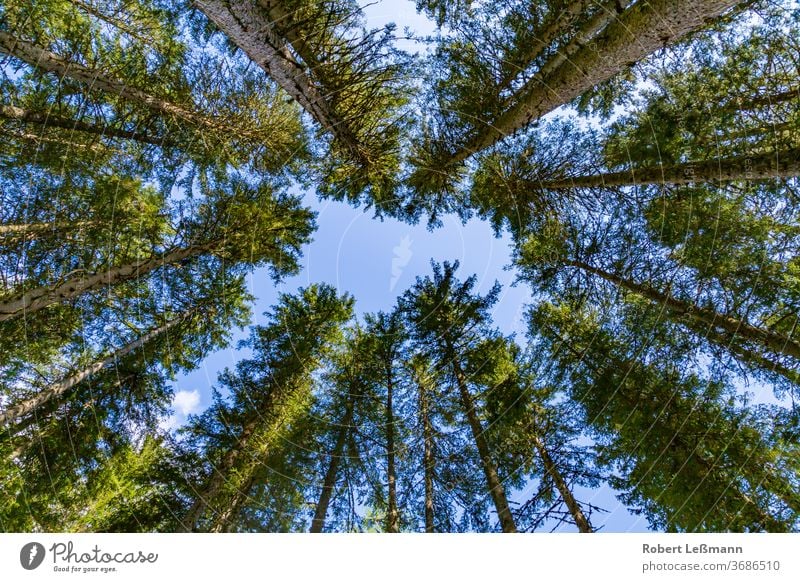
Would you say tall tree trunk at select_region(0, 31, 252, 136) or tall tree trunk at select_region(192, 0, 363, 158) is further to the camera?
tall tree trunk at select_region(0, 31, 252, 136)

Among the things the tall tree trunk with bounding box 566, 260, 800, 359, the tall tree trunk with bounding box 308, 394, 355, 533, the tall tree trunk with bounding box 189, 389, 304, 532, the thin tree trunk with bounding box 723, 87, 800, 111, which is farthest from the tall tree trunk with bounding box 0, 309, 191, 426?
the thin tree trunk with bounding box 723, 87, 800, 111

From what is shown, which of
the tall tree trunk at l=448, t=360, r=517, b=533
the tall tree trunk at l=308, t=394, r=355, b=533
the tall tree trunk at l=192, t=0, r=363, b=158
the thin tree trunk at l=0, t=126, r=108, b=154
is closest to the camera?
the tall tree trunk at l=192, t=0, r=363, b=158

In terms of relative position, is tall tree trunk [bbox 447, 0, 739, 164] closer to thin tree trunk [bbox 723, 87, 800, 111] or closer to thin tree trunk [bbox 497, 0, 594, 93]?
thin tree trunk [bbox 497, 0, 594, 93]

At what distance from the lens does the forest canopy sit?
20.4 feet

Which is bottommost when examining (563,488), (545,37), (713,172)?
(563,488)

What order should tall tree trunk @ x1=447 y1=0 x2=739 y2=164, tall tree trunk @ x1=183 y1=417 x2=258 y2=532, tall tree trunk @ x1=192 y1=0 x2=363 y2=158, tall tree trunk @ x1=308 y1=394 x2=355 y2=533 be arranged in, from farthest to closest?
tall tree trunk @ x1=308 y1=394 x2=355 y2=533 → tall tree trunk @ x1=183 y1=417 x2=258 y2=532 → tall tree trunk @ x1=192 y1=0 x2=363 y2=158 → tall tree trunk @ x1=447 y1=0 x2=739 y2=164

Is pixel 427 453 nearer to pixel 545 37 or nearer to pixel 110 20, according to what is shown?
pixel 545 37

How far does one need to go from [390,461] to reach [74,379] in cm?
725

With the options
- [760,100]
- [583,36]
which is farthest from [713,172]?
[583,36]

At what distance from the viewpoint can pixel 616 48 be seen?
4957mm

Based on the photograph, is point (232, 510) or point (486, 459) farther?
point (232, 510)

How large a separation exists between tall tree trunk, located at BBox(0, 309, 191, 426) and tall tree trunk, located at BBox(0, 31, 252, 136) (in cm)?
509
